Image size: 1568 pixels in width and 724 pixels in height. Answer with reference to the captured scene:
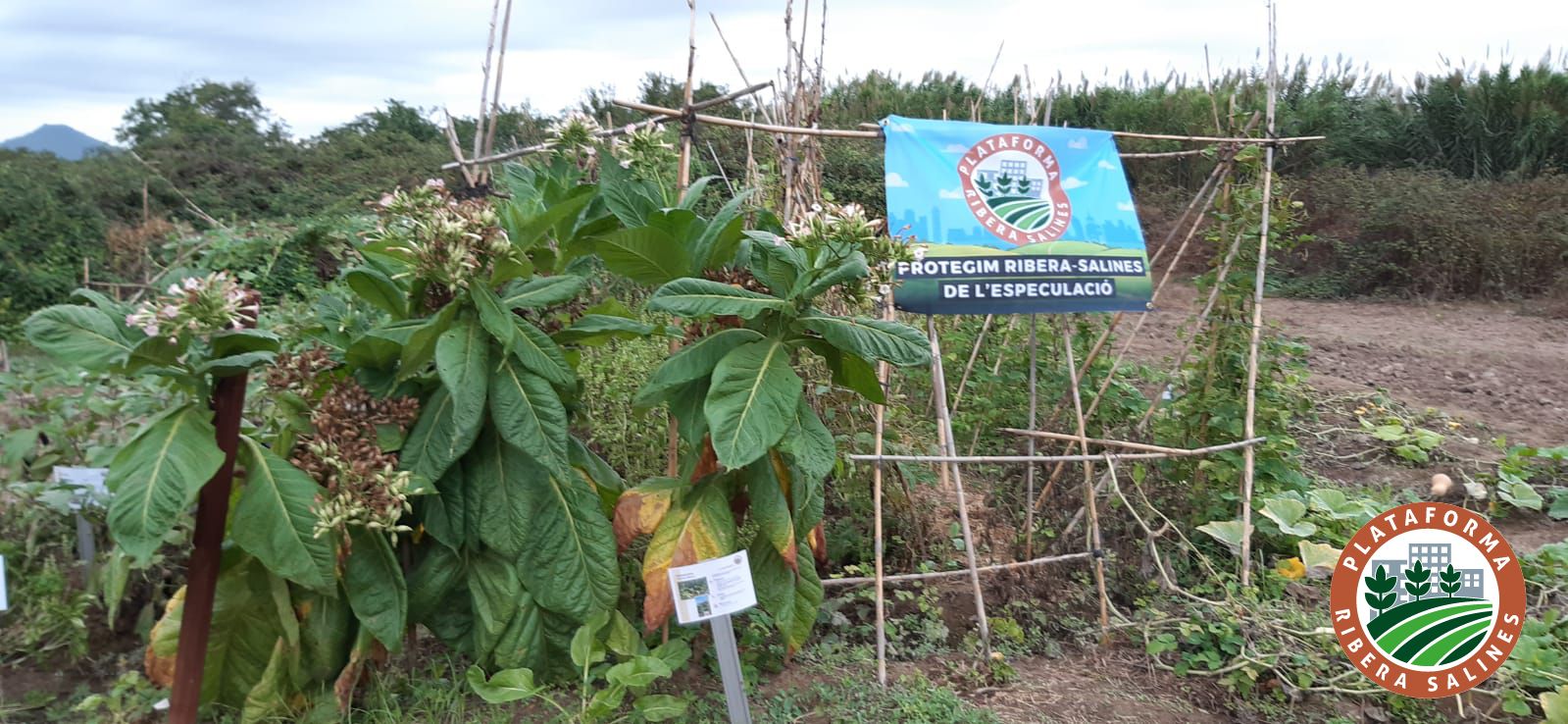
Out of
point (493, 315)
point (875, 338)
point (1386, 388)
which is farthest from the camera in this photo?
point (1386, 388)

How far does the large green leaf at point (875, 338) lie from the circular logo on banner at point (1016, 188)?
104 cm

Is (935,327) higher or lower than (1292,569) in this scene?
higher

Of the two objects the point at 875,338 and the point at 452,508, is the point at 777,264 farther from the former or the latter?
the point at 452,508

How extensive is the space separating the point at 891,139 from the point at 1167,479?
2093 millimetres

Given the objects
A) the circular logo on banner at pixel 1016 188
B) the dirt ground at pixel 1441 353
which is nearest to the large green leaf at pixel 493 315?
the circular logo on banner at pixel 1016 188

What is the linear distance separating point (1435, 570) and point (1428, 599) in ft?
0.26

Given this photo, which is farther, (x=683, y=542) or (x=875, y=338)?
(x=683, y=542)

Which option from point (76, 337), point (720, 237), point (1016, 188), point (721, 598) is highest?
point (1016, 188)

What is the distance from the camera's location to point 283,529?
269 cm

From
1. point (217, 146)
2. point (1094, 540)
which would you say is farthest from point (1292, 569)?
point (217, 146)

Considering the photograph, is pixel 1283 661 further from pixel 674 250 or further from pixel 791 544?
pixel 674 250

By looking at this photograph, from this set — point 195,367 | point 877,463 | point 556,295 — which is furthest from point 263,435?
point 877,463

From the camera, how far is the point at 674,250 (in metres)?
3.14

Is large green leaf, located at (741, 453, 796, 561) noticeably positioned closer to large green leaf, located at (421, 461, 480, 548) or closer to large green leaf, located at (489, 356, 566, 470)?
large green leaf, located at (489, 356, 566, 470)
